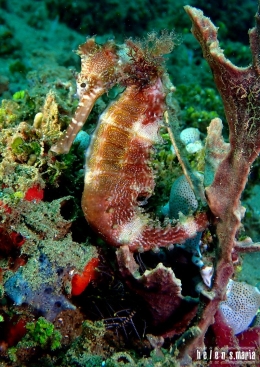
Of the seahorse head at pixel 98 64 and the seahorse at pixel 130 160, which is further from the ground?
the seahorse head at pixel 98 64

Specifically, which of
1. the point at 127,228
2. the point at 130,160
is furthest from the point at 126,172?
the point at 127,228

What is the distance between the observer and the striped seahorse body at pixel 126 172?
2633 millimetres

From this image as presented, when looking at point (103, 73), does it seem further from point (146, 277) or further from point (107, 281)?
point (107, 281)

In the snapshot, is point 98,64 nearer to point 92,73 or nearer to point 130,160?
point 92,73

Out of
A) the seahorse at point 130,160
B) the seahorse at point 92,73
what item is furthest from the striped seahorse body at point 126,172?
the seahorse at point 92,73

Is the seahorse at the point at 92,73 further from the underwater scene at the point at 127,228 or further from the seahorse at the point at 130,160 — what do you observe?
the seahorse at the point at 130,160

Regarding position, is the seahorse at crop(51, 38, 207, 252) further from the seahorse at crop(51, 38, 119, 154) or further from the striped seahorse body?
the seahorse at crop(51, 38, 119, 154)

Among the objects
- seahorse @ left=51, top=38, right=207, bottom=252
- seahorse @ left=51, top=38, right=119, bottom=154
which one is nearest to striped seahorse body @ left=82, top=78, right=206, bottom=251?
seahorse @ left=51, top=38, right=207, bottom=252

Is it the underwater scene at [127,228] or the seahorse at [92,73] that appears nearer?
the underwater scene at [127,228]

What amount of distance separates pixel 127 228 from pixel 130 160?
568mm

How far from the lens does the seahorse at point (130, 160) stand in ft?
8.52

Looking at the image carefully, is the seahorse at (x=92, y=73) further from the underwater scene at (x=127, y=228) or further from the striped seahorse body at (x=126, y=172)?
the striped seahorse body at (x=126, y=172)

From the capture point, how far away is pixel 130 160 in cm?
269

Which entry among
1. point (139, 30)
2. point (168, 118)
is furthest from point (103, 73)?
point (139, 30)
